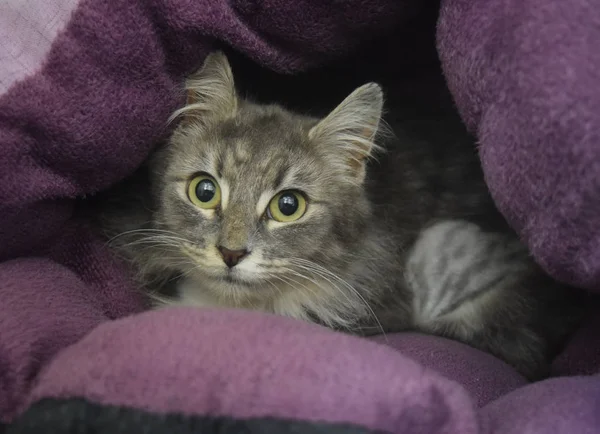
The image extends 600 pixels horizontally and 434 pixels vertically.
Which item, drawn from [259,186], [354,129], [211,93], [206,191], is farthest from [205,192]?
[354,129]

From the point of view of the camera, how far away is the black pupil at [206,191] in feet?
4.76

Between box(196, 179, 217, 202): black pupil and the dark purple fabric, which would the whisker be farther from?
the dark purple fabric

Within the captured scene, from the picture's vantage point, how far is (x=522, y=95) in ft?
3.47

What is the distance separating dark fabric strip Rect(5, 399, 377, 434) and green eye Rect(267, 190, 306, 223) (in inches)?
25.8

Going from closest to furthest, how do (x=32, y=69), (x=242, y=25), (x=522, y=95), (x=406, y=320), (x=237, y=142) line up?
(x=522, y=95) → (x=32, y=69) → (x=242, y=25) → (x=237, y=142) → (x=406, y=320)

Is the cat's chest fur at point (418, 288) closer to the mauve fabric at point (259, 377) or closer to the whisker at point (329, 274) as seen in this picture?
the whisker at point (329, 274)

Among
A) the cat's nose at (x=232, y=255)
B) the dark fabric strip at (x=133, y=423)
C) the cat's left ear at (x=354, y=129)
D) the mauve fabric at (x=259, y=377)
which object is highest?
the cat's left ear at (x=354, y=129)

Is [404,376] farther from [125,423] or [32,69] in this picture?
[32,69]

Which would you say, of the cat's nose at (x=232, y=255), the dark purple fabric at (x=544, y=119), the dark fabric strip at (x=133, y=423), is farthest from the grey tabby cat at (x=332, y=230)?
the dark fabric strip at (x=133, y=423)

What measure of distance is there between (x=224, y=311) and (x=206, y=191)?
1.72 feet

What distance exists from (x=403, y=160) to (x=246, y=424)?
101 cm

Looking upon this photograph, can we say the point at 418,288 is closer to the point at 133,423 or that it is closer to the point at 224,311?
the point at 224,311

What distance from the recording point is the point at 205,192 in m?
A: 1.45

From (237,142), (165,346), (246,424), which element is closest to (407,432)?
(246,424)
